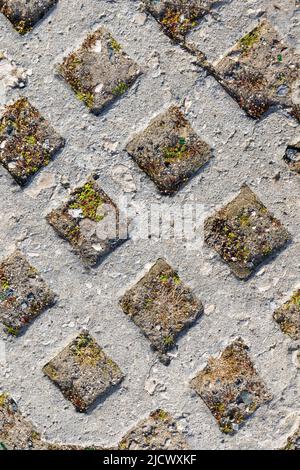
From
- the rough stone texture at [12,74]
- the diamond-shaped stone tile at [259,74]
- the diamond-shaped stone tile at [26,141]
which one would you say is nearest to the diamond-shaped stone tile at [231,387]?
the diamond-shaped stone tile at [259,74]

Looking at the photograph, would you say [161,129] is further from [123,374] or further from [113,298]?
[123,374]

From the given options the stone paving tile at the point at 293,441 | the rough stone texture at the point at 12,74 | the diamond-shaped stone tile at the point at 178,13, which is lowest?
the stone paving tile at the point at 293,441

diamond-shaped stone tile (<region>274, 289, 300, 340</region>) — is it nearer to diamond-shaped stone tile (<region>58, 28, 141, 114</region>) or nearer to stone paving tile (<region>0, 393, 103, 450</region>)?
stone paving tile (<region>0, 393, 103, 450</region>)

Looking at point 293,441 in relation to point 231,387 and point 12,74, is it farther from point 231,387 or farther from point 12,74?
point 12,74

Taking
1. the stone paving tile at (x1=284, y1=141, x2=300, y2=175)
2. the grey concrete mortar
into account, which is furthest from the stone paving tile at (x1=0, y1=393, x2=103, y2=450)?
the stone paving tile at (x1=284, y1=141, x2=300, y2=175)

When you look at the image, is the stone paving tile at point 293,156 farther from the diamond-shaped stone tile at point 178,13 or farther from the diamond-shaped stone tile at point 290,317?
the diamond-shaped stone tile at point 178,13

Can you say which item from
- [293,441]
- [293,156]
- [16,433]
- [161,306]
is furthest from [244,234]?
[16,433]

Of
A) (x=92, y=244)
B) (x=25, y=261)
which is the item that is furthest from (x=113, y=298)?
(x=25, y=261)
